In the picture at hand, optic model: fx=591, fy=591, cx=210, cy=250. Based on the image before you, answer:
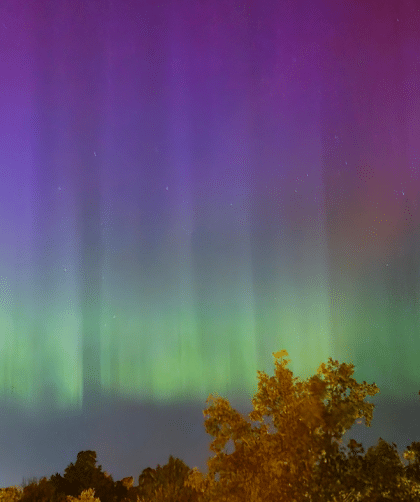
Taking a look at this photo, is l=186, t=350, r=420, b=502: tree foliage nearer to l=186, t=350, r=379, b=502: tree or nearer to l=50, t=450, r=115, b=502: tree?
l=186, t=350, r=379, b=502: tree

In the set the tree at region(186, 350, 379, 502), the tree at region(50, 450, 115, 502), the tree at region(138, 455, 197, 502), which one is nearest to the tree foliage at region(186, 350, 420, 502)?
the tree at region(186, 350, 379, 502)

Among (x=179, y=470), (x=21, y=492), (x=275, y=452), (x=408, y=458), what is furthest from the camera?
(x=179, y=470)

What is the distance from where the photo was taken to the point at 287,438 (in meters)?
25.0

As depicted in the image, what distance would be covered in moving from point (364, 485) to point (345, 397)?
141 inches

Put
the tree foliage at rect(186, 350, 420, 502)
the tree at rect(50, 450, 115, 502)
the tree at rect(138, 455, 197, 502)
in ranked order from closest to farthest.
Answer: the tree foliage at rect(186, 350, 420, 502) < the tree at rect(138, 455, 197, 502) < the tree at rect(50, 450, 115, 502)

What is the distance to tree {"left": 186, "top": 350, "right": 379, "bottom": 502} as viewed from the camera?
2425cm

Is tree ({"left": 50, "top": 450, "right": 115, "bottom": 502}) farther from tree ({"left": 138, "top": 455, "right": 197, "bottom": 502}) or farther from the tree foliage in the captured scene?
the tree foliage

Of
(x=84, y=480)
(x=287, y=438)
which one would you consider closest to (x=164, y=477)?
(x=84, y=480)

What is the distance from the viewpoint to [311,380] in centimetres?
2575

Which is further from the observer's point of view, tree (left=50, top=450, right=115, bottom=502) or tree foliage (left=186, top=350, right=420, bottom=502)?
tree (left=50, top=450, right=115, bottom=502)

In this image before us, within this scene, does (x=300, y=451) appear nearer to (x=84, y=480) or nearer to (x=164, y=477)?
(x=164, y=477)

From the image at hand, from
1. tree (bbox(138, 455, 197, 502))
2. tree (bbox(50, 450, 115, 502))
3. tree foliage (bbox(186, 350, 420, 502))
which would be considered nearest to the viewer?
tree foliage (bbox(186, 350, 420, 502))

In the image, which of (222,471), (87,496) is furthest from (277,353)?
(87,496)

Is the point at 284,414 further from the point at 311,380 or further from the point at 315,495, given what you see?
the point at 315,495
